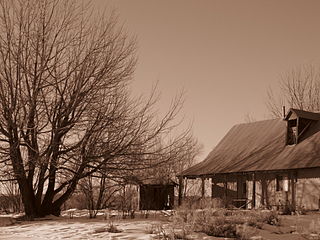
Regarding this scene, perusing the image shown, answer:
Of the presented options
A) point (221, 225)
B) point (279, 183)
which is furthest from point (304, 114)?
point (221, 225)

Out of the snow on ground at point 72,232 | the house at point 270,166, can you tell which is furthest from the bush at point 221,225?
the house at point 270,166

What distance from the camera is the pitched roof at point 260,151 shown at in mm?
27141

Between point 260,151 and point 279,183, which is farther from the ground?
point 260,151

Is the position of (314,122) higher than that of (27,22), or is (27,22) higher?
(27,22)

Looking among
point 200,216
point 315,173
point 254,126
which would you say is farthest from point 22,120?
point 254,126

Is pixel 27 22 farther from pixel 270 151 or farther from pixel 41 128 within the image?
pixel 270 151

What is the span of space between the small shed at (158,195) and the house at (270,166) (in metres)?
3.42

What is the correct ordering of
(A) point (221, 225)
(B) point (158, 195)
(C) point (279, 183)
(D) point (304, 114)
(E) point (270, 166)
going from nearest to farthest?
(A) point (221, 225)
(E) point (270, 166)
(C) point (279, 183)
(D) point (304, 114)
(B) point (158, 195)

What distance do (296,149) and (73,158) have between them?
49.1 ft

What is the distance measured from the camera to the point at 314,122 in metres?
29.3

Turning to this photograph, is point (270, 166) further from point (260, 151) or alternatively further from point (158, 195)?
point (158, 195)

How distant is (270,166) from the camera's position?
2764 centimetres

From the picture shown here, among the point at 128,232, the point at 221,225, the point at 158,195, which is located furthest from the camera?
the point at 158,195

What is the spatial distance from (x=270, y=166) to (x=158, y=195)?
1120 centimetres
